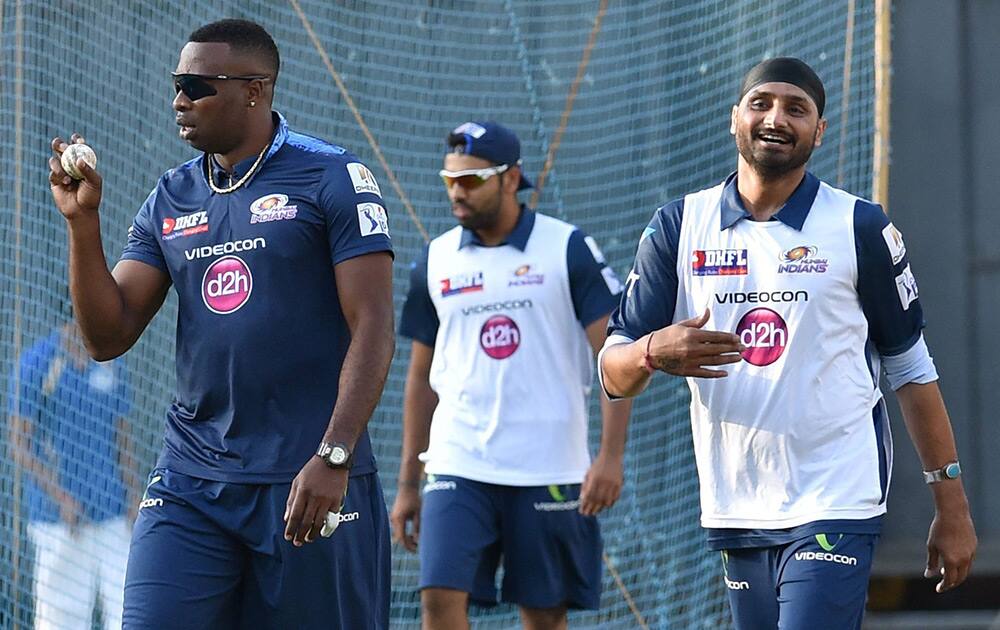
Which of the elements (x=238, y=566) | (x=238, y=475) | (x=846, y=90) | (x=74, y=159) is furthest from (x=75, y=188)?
(x=846, y=90)

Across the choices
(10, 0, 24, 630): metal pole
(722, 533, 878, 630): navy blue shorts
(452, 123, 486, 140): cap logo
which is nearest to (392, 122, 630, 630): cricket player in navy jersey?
(452, 123, 486, 140): cap logo

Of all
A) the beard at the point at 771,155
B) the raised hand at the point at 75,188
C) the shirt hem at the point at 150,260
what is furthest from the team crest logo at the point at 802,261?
the raised hand at the point at 75,188

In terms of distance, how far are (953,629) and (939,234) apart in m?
2.11

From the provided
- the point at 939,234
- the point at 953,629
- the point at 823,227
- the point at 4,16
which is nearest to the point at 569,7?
the point at 939,234

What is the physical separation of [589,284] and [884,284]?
2307 mm

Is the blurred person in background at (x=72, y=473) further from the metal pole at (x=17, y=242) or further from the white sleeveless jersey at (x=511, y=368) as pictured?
the white sleeveless jersey at (x=511, y=368)

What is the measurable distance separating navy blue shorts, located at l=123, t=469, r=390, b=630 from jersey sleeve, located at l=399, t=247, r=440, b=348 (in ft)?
8.05

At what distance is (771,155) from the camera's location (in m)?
4.65

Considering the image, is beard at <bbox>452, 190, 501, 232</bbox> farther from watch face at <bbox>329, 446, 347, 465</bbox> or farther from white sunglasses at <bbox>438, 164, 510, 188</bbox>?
watch face at <bbox>329, 446, 347, 465</bbox>

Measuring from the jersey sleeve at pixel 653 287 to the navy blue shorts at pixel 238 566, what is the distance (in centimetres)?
84

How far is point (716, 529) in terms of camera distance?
473 cm

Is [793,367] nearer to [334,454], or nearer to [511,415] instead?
[334,454]

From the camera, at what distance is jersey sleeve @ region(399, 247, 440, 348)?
7008 mm

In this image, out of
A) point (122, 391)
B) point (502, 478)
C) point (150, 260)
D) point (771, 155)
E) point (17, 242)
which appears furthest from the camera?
point (122, 391)
